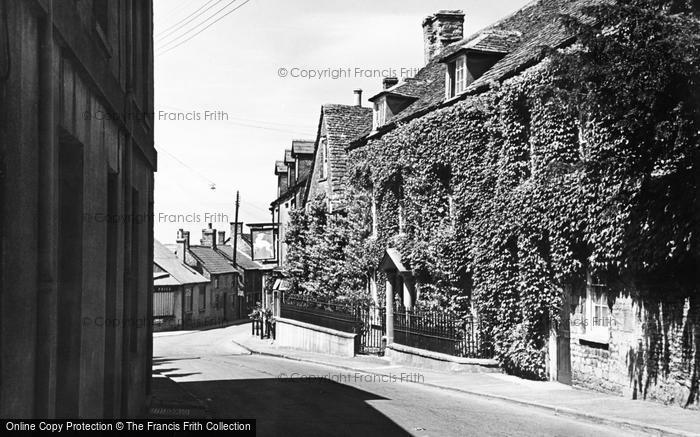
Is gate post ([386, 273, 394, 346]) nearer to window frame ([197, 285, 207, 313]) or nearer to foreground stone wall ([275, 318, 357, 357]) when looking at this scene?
foreground stone wall ([275, 318, 357, 357])

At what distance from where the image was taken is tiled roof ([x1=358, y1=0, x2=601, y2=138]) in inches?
827

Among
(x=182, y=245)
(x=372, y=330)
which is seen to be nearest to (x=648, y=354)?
(x=372, y=330)

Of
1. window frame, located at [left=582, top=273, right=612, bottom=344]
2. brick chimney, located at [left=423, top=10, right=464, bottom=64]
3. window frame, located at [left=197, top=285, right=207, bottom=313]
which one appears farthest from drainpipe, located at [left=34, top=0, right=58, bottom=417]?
window frame, located at [left=197, top=285, right=207, bottom=313]

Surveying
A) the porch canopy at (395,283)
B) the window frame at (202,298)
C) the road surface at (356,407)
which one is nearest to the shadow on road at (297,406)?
the road surface at (356,407)

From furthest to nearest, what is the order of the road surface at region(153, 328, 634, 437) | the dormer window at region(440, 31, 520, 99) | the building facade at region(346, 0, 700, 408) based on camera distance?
the dormer window at region(440, 31, 520, 99) → the building facade at region(346, 0, 700, 408) → the road surface at region(153, 328, 634, 437)

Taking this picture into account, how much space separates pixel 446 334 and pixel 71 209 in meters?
15.9

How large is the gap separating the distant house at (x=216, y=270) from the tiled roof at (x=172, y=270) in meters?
1.48

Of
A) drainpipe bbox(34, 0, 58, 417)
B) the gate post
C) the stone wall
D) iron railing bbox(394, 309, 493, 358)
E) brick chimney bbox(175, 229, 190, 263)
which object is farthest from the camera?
brick chimney bbox(175, 229, 190, 263)

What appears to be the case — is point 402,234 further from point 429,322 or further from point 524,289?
point 524,289

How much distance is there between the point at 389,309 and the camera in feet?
88.0

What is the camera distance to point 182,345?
45.3m

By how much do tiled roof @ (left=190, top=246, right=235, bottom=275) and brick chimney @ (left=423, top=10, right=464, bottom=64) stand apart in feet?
133

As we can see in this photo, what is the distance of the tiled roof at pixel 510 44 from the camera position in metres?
21.0

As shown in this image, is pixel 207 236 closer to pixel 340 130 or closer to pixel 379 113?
pixel 340 130
